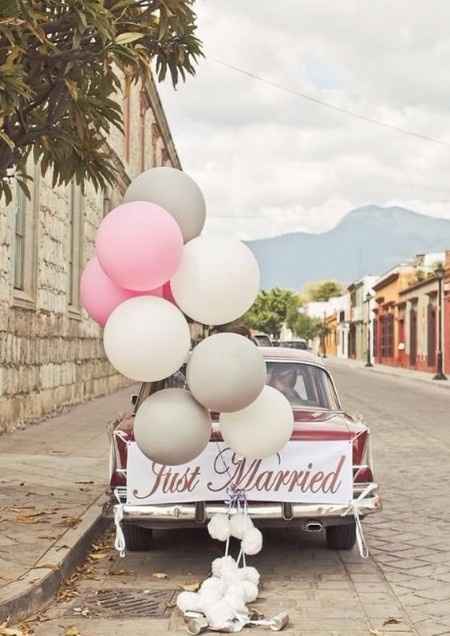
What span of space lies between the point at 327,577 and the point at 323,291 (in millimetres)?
159554

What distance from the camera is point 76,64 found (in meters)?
5.82

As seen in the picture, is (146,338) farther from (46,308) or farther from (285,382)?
(46,308)

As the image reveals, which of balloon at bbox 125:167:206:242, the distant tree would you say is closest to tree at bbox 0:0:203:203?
balloon at bbox 125:167:206:242

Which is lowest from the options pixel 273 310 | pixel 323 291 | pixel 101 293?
pixel 101 293

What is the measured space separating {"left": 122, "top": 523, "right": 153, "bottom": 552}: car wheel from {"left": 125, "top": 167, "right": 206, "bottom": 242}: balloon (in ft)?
8.07

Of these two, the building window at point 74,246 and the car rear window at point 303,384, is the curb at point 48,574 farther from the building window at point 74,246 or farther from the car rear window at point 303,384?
the building window at point 74,246

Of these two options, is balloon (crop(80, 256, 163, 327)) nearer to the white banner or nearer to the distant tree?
the white banner

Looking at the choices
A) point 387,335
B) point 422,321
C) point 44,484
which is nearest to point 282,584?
point 44,484

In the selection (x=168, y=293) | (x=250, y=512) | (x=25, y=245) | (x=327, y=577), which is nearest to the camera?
(x=168, y=293)

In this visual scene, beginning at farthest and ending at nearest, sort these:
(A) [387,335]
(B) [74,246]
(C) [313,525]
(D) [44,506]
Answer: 1. (A) [387,335]
2. (B) [74,246]
3. (D) [44,506]
4. (C) [313,525]

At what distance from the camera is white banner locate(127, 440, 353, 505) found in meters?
6.03

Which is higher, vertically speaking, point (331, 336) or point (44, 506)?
point (331, 336)

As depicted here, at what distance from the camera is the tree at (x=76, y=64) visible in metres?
4.95

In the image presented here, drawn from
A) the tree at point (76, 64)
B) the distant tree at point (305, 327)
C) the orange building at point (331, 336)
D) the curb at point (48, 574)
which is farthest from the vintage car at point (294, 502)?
the distant tree at point (305, 327)
